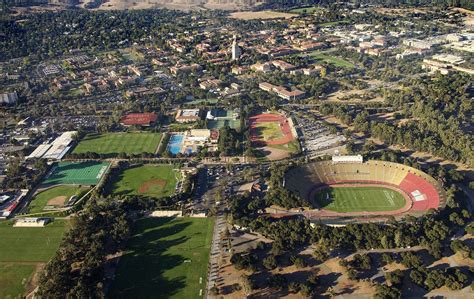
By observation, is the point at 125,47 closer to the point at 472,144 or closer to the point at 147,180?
the point at 147,180

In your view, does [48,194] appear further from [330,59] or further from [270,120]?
[330,59]

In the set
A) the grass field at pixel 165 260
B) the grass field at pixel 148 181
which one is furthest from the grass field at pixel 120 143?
the grass field at pixel 165 260

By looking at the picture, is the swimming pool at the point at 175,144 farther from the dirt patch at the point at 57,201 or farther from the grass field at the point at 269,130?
the dirt patch at the point at 57,201

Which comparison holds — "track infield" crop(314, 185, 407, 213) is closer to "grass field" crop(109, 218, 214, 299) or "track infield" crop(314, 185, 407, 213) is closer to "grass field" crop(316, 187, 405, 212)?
"grass field" crop(316, 187, 405, 212)

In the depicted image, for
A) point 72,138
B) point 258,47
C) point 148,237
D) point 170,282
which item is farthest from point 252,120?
point 258,47

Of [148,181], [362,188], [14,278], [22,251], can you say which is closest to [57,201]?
[22,251]

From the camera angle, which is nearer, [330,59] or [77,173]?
[77,173]
